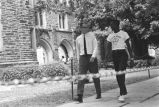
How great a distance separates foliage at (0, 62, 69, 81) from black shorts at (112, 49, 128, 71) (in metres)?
11.0

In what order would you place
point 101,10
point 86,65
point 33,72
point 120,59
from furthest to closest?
point 33,72 → point 101,10 → point 86,65 → point 120,59

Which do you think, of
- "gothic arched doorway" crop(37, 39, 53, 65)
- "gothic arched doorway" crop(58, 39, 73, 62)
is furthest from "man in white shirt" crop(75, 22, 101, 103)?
"gothic arched doorway" crop(58, 39, 73, 62)

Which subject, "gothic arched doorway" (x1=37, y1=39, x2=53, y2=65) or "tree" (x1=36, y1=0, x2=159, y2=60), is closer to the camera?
"tree" (x1=36, y1=0, x2=159, y2=60)

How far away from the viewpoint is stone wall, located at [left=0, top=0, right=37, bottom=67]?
71.3 ft

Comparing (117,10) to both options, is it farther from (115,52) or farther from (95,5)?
(115,52)

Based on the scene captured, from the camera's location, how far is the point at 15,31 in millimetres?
22000

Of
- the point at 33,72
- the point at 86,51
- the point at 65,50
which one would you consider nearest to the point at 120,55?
the point at 86,51

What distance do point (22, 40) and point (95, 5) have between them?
36.1ft

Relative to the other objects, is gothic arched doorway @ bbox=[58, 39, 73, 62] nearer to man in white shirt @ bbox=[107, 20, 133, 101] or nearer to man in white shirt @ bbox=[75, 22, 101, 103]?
man in white shirt @ bbox=[75, 22, 101, 103]

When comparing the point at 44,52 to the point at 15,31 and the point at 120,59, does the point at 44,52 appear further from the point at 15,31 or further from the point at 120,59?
the point at 120,59

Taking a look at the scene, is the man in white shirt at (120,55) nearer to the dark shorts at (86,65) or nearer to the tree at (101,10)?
the dark shorts at (86,65)

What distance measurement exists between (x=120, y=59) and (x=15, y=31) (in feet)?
46.2

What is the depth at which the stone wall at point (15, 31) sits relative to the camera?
21.7 meters

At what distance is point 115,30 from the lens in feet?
30.0
